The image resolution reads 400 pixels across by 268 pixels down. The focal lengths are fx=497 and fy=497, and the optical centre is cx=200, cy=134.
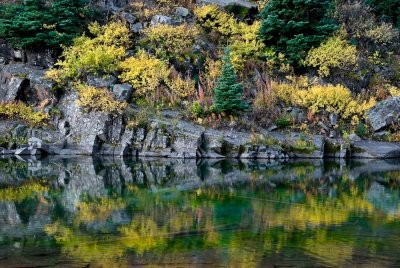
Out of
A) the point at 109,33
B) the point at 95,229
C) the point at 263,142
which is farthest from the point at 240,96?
the point at 95,229

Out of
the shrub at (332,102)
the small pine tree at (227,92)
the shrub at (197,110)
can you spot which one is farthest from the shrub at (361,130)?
the shrub at (197,110)

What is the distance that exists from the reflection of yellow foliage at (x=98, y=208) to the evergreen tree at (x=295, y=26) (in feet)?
60.3

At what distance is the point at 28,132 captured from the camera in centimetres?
2503

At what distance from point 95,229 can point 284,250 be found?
12.8 feet

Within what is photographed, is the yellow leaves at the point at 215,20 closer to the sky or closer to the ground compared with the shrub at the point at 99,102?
closer to the sky

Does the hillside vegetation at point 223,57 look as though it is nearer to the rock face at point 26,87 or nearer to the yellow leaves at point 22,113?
the rock face at point 26,87

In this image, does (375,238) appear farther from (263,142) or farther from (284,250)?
(263,142)

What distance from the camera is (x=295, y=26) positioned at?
2836cm

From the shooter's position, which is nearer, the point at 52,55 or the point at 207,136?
the point at 207,136

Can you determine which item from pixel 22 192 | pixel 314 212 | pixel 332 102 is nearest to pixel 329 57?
pixel 332 102

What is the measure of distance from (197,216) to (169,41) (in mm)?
18437

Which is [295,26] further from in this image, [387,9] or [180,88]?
[387,9]

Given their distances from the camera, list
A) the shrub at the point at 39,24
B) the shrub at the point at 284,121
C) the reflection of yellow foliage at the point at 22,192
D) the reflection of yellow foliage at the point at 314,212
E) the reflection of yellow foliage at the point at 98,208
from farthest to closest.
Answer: the shrub at the point at 39,24 → the shrub at the point at 284,121 → the reflection of yellow foliage at the point at 22,192 → the reflection of yellow foliage at the point at 98,208 → the reflection of yellow foliage at the point at 314,212

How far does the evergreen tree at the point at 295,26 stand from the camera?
2859cm
